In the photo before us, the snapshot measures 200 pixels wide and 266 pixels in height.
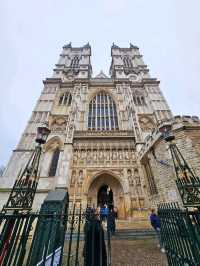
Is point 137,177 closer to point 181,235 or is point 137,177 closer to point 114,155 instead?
point 114,155

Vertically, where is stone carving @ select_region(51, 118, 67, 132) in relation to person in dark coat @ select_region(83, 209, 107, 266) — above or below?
above

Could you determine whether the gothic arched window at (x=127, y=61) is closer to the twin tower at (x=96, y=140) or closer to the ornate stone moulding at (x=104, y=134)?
the twin tower at (x=96, y=140)

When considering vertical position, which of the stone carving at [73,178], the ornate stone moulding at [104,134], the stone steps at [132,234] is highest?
the ornate stone moulding at [104,134]

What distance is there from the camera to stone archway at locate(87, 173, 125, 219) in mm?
11932

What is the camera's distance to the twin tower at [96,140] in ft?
37.6

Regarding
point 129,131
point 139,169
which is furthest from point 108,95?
point 139,169

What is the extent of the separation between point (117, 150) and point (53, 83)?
14.5 meters

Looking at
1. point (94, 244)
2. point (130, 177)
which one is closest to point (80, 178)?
point (130, 177)

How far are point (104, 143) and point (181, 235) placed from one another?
11.4 metres

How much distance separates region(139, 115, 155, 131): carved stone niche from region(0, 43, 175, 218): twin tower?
12 cm

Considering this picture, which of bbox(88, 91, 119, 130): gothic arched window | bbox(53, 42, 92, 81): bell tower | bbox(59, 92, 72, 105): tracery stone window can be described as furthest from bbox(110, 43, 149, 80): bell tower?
bbox(59, 92, 72, 105): tracery stone window

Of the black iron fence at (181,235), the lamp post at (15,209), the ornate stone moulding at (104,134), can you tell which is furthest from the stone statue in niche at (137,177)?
the lamp post at (15,209)

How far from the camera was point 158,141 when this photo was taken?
8.84 meters

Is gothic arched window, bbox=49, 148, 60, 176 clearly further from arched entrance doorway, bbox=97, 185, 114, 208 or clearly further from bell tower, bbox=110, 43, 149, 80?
bell tower, bbox=110, 43, 149, 80
